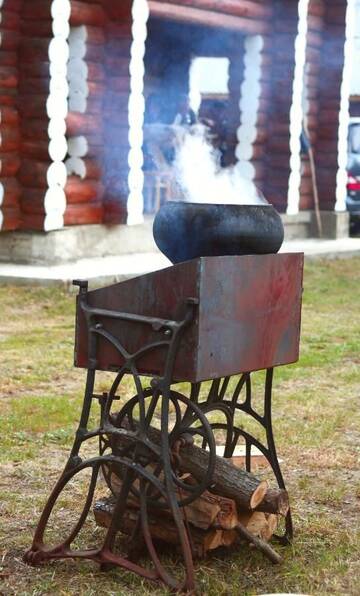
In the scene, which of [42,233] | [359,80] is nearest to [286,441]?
[42,233]

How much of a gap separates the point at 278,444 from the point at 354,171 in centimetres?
1300

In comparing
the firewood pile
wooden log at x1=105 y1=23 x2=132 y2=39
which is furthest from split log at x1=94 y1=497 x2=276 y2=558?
wooden log at x1=105 y1=23 x2=132 y2=39

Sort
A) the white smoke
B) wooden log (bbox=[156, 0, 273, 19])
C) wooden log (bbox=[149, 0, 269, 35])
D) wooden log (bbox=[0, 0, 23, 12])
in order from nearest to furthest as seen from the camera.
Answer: the white smoke, wooden log (bbox=[0, 0, 23, 12]), wooden log (bbox=[149, 0, 269, 35]), wooden log (bbox=[156, 0, 273, 19])

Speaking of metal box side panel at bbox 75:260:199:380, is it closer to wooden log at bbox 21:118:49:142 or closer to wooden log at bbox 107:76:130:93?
wooden log at bbox 21:118:49:142

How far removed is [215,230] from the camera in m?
3.79

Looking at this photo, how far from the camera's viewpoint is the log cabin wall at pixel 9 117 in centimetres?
1017

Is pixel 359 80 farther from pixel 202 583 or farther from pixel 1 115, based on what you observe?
pixel 202 583

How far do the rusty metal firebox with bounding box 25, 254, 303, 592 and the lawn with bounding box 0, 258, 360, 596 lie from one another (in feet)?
0.45

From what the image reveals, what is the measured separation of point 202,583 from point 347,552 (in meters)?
0.65

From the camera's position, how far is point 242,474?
3.92 meters

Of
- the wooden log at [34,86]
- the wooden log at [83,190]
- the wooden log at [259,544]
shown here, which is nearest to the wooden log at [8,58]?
the wooden log at [34,86]

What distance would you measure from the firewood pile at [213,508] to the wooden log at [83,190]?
7031 millimetres

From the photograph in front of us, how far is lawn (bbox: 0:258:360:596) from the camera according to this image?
12.3ft

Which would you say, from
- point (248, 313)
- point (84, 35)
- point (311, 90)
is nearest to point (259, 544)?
point (248, 313)
